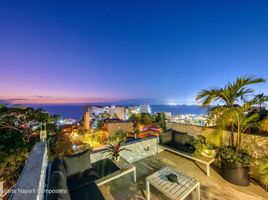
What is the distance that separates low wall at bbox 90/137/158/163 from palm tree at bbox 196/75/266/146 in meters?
2.09

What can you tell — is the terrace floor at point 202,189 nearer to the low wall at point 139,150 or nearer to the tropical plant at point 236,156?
the low wall at point 139,150

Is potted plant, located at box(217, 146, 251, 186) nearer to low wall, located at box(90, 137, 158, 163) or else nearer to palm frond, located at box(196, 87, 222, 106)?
palm frond, located at box(196, 87, 222, 106)

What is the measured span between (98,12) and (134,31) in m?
2.88

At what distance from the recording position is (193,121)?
186 inches

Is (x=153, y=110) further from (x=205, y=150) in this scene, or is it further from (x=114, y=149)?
(x=114, y=149)

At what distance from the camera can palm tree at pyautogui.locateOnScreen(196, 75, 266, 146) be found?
280cm

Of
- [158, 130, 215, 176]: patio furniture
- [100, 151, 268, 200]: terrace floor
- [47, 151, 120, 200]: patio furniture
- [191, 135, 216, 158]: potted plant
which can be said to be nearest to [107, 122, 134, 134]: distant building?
[158, 130, 215, 176]: patio furniture

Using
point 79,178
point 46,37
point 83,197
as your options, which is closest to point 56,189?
point 83,197

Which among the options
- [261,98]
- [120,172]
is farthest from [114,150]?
[261,98]

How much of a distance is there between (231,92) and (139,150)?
9.61ft

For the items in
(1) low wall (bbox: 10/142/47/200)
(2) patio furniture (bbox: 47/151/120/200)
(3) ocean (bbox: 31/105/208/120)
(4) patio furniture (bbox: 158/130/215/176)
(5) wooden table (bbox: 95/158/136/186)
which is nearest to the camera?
(1) low wall (bbox: 10/142/47/200)

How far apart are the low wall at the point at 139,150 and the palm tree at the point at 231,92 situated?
82.3 inches

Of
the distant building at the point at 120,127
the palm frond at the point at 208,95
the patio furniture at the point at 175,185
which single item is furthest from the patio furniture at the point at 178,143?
the distant building at the point at 120,127

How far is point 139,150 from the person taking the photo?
3885mm
